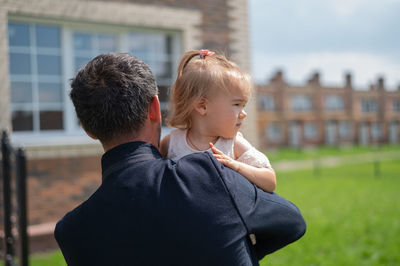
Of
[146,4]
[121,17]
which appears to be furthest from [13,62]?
[146,4]

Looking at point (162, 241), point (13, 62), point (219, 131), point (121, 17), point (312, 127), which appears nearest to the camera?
point (162, 241)

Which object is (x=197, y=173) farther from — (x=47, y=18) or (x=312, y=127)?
(x=312, y=127)

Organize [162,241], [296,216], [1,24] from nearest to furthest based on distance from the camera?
[162,241], [296,216], [1,24]

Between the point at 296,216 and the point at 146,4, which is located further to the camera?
the point at 146,4

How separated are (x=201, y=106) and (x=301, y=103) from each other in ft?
162

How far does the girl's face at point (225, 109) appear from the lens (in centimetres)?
165

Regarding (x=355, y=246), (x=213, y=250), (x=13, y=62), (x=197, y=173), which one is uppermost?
(x=13, y=62)

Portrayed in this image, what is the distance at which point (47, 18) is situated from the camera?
5.83 metres

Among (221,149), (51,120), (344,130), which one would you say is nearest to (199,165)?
(221,149)

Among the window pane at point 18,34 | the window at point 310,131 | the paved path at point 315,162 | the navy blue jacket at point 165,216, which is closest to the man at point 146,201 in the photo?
the navy blue jacket at point 165,216

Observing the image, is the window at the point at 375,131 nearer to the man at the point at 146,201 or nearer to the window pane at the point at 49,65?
the window pane at the point at 49,65

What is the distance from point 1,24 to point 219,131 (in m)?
5.03

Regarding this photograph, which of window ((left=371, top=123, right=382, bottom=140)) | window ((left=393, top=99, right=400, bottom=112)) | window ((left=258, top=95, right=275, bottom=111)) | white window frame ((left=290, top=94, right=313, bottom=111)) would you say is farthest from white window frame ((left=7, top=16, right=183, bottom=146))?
window ((left=393, top=99, right=400, bottom=112))

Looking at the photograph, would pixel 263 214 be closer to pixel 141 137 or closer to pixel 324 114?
pixel 141 137
